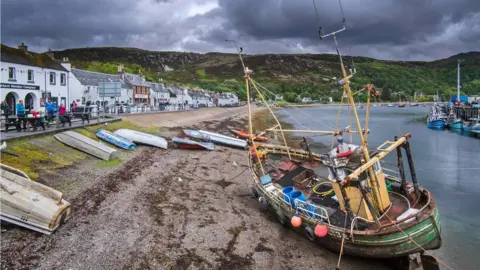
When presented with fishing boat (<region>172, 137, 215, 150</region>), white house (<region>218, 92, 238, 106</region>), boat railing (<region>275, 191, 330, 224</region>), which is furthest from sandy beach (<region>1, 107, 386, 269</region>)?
white house (<region>218, 92, 238, 106</region>)

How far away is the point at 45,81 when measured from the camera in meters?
42.9

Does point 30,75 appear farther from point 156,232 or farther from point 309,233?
point 309,233

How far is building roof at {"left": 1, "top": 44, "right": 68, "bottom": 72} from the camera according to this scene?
3762cm

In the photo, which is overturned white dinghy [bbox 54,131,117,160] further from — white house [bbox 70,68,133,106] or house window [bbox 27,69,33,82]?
white house [bbox 70,68,133,106]

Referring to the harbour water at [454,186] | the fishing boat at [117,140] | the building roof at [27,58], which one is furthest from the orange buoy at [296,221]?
the building roof at [27,58]

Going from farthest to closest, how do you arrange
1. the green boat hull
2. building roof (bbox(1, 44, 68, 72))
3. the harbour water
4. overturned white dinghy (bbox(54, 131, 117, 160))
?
1. building roof (bbox(1, 44, 68, 72))
2. overturned white dinghy (bbox(54, 131, 117, 160))
3. the harbour water
4. the green boat hull

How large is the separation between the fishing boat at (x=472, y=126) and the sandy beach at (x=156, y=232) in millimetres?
51885

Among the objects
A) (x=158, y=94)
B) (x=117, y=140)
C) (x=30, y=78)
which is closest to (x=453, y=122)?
(x=117, y=140)

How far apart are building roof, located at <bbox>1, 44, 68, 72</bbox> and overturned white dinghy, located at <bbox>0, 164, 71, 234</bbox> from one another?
31.0 m

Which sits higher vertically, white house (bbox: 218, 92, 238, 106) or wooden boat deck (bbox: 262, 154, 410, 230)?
white house (bbox: 218, 92, 238, 106)

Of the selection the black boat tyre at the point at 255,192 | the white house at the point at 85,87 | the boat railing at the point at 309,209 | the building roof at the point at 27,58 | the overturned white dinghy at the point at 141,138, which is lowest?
the black boat tyre at the point at 255,192

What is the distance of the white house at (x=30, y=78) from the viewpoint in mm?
37156

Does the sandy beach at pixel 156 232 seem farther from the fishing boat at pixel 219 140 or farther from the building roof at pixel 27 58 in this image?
the building roof at pixel 27 58

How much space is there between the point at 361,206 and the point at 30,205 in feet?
35.2
